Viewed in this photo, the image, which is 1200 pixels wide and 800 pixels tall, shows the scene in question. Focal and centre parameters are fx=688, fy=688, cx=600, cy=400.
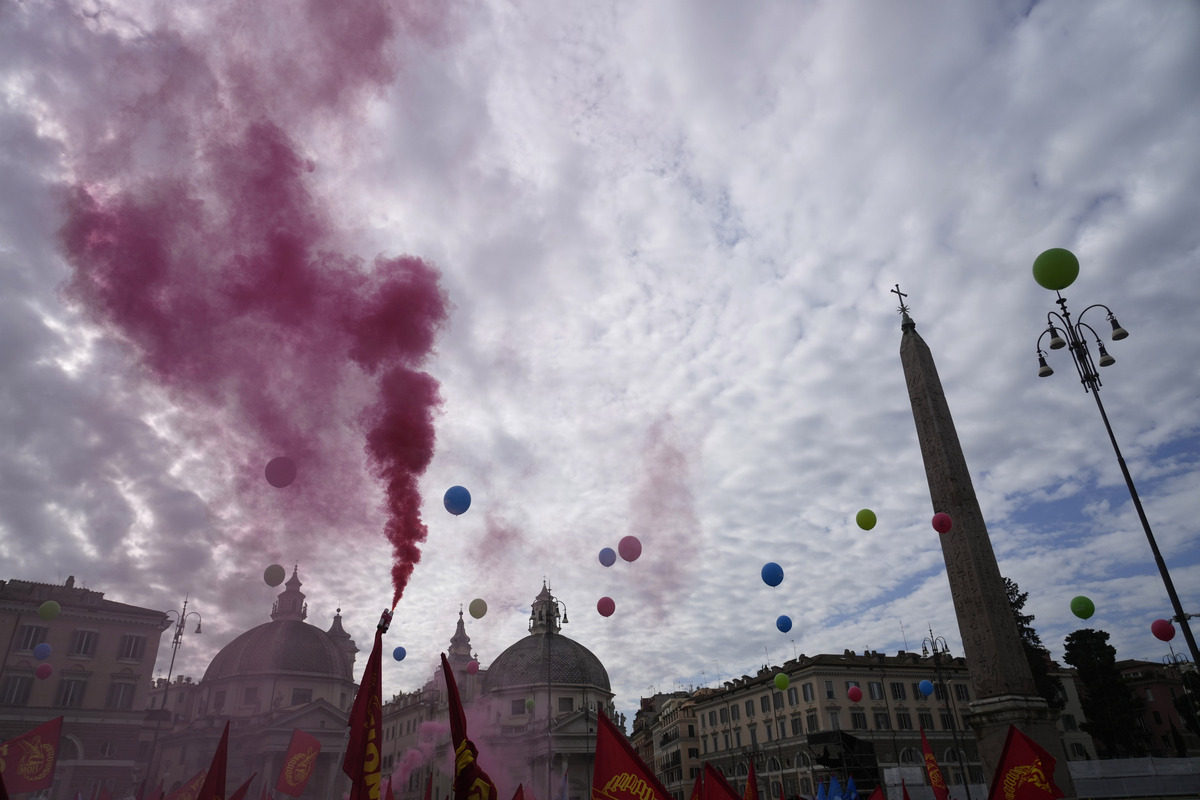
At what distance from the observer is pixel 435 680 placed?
71.4 m

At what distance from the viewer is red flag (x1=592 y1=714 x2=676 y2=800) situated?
6266 mm

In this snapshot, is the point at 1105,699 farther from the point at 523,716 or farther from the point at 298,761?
the point at 298,761

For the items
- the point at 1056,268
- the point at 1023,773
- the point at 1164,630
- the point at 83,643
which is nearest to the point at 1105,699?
the point at 1164,630

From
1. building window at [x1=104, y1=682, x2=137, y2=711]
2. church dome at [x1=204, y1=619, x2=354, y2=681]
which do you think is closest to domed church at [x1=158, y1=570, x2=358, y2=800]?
church dome at [x1=204, y1=619, x2=354, y2=681]

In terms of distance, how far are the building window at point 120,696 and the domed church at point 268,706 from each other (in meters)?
14.1

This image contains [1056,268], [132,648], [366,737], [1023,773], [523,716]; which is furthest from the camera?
[523,716]

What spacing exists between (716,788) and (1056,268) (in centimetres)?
928

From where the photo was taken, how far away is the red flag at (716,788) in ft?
28.0

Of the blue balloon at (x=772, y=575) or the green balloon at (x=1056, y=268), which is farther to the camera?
the blue balloon at (x=772, y=575)

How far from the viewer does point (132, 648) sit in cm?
4850

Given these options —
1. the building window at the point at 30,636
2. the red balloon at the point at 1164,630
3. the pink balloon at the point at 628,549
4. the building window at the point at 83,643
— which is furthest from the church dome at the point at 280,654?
the red balloon at the point at 1164,630

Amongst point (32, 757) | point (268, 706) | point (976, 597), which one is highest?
point (268, 706)

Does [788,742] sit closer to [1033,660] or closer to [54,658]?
[1033,660]

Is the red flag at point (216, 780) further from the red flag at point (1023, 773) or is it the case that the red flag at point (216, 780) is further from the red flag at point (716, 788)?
the red flag at point (1023, 773)
